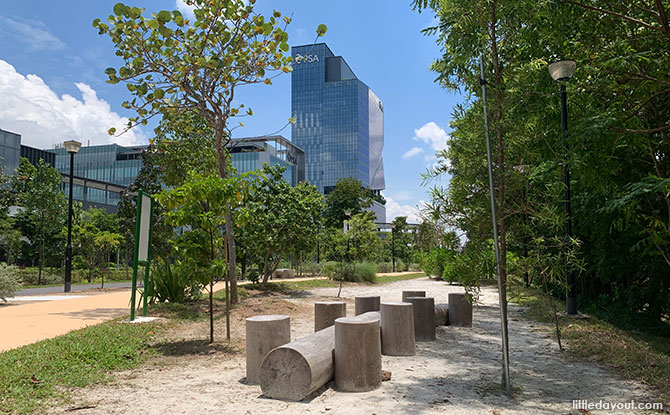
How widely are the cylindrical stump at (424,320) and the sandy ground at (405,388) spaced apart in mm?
434

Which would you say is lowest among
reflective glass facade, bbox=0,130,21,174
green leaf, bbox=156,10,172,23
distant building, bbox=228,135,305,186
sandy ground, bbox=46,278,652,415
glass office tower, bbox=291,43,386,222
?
sandy ground, bbox=46,278,652,415

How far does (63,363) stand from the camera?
5.94 m

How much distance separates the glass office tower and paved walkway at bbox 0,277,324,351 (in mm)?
119481

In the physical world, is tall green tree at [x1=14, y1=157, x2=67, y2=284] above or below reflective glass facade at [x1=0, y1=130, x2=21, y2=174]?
below

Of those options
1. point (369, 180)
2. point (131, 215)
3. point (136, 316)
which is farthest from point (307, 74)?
point (136, 316)

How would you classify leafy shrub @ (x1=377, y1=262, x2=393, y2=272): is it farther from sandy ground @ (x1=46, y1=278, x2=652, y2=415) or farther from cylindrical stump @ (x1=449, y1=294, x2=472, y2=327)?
sandy ground @ (x1=46, y1=278, x2=652, y2=415)

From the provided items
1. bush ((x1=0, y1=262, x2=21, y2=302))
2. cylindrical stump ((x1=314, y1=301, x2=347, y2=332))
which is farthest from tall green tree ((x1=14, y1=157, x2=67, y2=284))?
cylindrical stump ((x1=314, y1=301, x2=347, y2=332))

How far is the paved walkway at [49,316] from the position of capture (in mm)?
7914

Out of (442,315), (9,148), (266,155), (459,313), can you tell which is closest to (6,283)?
(442,315)

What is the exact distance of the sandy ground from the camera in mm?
4547

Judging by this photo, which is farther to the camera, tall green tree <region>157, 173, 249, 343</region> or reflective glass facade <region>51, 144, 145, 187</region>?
reflective glass facade <region>51, 144, 145, 187</region>

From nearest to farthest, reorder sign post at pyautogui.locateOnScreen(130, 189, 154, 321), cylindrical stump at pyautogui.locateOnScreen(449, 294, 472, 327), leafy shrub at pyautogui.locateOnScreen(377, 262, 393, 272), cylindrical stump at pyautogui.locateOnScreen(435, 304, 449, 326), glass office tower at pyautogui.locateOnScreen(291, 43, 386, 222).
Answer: sign post at pyautogui.locateOnScreen(130, 189, 154, 321) → cylindrical stump at pyautogui.locateOnScreen(435, 304, 449, 326) → cylindrical stump at pyautogui.locateOnScreen(449, 294, 472, 327) → leafy shrub at pyautogui.locateOnScreen(377, 262, 393, 272) → glass office tower at pyautogui.locateOnScreen(291, 43, 386, 222)

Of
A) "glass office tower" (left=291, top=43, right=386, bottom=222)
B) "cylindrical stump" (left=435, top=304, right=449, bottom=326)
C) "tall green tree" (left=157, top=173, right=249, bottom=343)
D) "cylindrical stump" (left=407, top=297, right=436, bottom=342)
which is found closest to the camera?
→ "tall green tree" (left=157, top=173, right=249, bottom=343)

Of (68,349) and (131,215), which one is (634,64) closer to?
(68,349)
